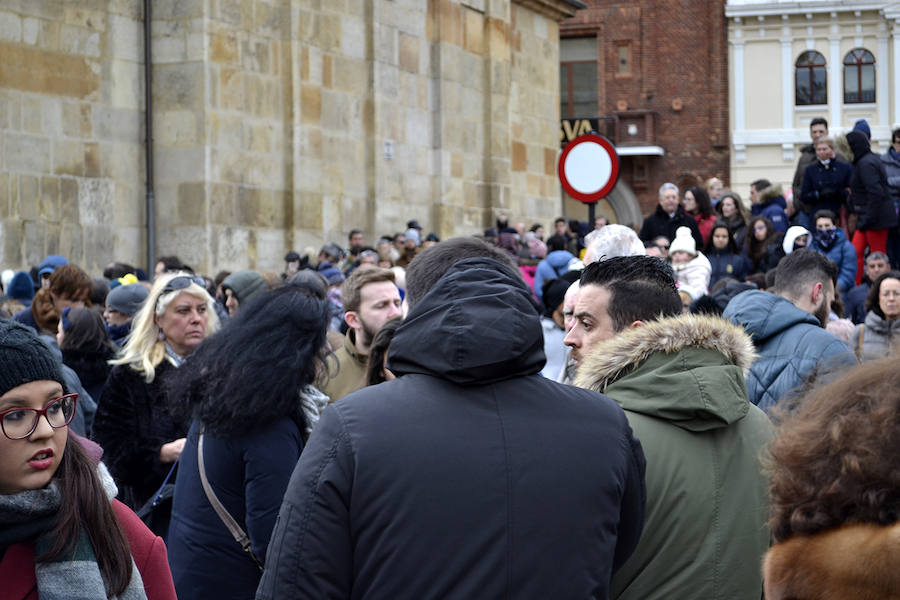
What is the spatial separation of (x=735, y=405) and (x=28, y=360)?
69.0 inches

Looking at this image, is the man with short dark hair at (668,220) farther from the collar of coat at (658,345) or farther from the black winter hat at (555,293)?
the collar of coat at (658,345)

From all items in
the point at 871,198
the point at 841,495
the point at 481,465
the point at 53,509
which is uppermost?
the point at 871,198

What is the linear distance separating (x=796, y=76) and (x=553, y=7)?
24516 mm

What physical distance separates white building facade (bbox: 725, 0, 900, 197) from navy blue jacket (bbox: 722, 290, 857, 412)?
39.0 meters

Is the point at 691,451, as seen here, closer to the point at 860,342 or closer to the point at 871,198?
the point at 860,342

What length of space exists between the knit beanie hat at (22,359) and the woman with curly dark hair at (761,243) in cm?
1122

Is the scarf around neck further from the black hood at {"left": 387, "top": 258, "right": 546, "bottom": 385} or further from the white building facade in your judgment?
the white building facade

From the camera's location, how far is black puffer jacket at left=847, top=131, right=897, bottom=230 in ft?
44.7

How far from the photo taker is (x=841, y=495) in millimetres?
1640

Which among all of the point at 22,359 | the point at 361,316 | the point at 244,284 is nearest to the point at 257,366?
the point at 22,359

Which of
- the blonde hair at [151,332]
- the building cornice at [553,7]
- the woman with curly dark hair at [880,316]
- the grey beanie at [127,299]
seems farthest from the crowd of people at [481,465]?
the building cornice at [553,7]

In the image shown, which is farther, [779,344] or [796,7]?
[796,7]

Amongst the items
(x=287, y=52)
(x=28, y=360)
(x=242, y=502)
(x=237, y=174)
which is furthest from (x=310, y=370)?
(x=287, y=52)

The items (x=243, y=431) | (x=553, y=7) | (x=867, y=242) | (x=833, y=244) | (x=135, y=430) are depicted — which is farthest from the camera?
(x=553, y=7)
